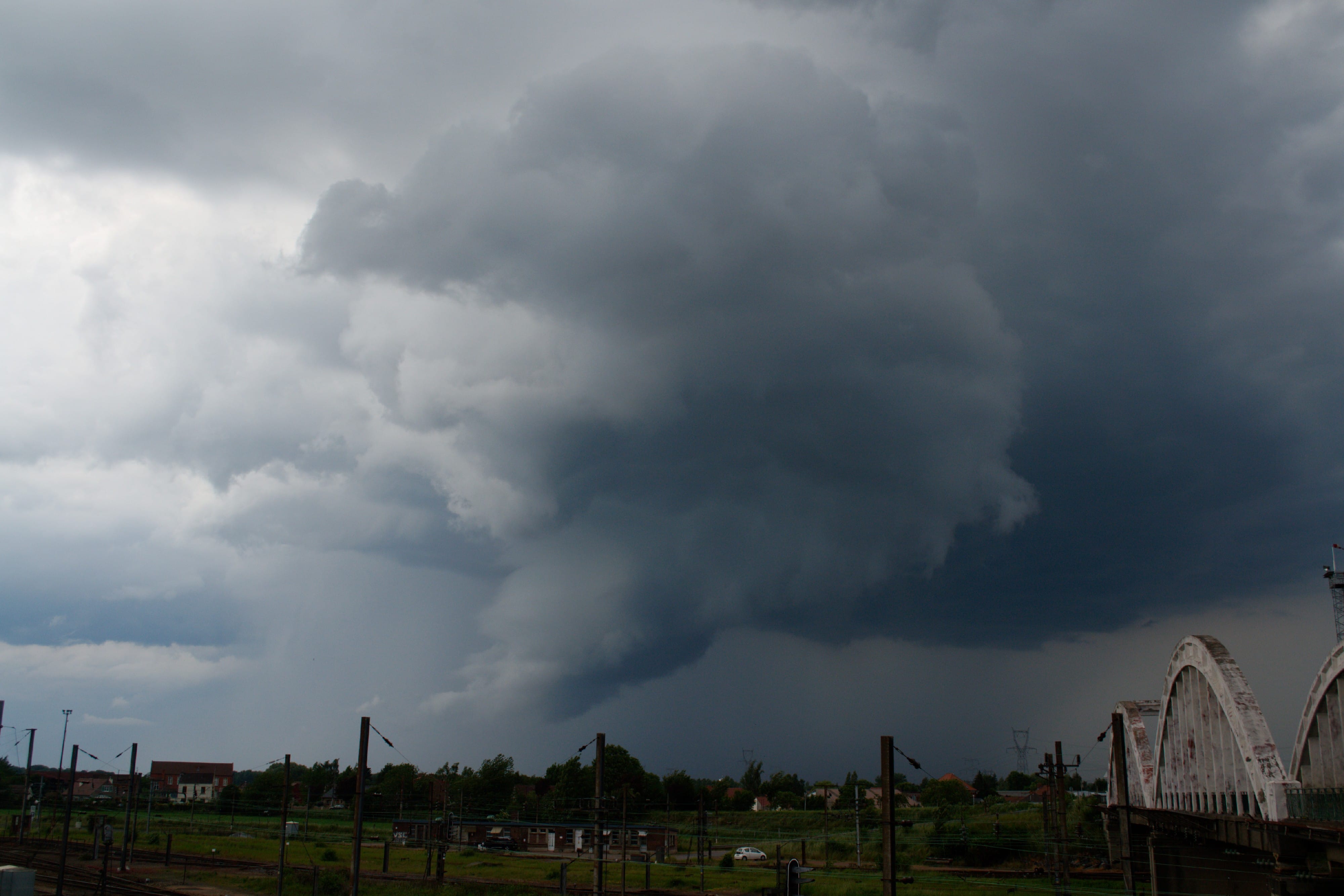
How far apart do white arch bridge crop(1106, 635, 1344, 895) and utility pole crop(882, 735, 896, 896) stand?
Answer: 1241 centimetres

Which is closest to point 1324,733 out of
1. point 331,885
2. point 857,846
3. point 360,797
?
point 857,846

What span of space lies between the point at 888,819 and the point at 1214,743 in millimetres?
46929

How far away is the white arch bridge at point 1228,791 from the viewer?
4031cm

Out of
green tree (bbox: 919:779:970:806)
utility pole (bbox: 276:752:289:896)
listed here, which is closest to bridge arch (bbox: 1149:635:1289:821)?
utility pole (bbox: 276:752:289:896)

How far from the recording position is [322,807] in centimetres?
16862

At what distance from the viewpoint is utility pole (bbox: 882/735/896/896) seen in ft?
76.4

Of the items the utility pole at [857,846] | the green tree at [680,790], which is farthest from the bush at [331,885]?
the green tree at [680,790]

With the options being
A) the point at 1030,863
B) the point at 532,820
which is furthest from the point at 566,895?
the point at 532,820

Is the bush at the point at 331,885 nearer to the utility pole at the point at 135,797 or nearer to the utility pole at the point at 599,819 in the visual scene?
the utility pole at the point at 135,797

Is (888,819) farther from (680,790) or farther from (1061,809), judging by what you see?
(680,790)

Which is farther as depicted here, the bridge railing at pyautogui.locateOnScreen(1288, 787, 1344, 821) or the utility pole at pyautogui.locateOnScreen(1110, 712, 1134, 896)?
the bridge railing at pyautogui.locateOnScreen(1288, 787, 1344, 821)

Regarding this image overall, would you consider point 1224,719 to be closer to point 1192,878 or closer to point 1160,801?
point 1192,878

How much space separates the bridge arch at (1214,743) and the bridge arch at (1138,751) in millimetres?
3086

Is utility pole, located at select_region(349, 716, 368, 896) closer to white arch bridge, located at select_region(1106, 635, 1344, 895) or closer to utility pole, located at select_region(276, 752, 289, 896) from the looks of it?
utility pole, located at select_region(276, 752, 289, 896)
